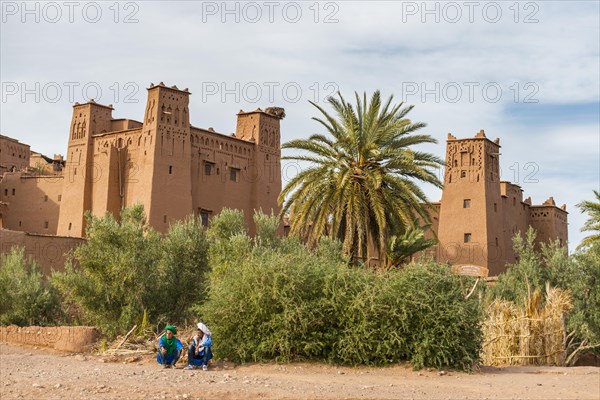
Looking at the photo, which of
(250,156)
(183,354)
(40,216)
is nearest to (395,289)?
(183,354)

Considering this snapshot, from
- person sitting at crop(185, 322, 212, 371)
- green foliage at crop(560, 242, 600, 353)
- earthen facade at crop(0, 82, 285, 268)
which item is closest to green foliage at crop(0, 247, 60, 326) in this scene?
person sitting at crop(185, 322, 212, 371)

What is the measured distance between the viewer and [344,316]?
15781mm

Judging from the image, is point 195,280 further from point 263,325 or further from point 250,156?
point 250,156

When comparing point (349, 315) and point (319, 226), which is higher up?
point (319, 226)

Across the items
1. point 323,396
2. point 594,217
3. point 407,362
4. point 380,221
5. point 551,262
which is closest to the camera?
point 323,396

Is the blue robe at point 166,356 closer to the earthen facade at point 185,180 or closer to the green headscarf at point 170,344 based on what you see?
the green headscarf at point 170,344

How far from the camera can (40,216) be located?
139 ft

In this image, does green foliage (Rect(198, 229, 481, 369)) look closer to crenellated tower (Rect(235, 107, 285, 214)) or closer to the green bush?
the green bush

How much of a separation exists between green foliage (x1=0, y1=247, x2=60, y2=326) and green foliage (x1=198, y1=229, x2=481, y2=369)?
7987 mm

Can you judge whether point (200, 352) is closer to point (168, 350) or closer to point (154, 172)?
point (168, 350)

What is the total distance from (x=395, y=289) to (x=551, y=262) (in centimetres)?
1138

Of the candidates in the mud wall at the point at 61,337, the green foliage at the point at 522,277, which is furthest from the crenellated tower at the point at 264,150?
the mud wall at the point at 61,337

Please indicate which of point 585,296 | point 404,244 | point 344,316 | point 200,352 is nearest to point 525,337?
point 404,244

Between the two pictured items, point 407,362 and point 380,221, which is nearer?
point 407,362
